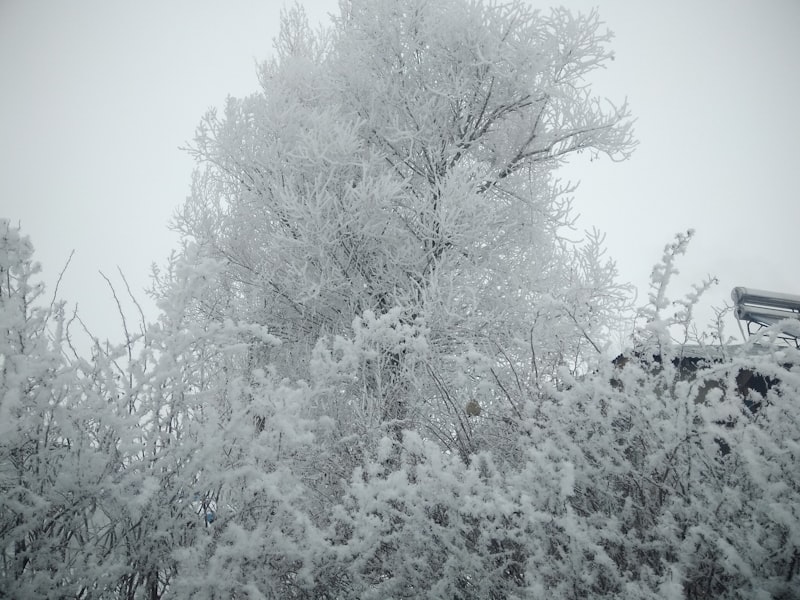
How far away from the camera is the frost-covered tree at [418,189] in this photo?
481cm

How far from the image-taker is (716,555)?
1352 millimetres

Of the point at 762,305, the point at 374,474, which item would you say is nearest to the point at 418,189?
the point at 374,474

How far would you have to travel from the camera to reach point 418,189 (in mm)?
5832

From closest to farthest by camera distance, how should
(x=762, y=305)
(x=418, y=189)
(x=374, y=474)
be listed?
(x=374, y=474)
(x=418, y=189)
(x=762, y=305)

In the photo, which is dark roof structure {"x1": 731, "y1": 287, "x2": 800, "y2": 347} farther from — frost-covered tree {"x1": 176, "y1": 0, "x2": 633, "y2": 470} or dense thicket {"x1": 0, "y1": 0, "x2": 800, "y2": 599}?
dense thicket {"x1": 0, "y1": 0, "x2": 800, "y2": 599}

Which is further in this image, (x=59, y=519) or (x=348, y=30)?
(x=348, y=30)

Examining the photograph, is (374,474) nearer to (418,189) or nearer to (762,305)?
(418,189)

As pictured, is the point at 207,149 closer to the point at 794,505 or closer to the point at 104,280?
the point at 104,280

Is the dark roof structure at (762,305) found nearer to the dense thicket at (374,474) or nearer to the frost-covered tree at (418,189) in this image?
the frost-covered tree at (418,189)

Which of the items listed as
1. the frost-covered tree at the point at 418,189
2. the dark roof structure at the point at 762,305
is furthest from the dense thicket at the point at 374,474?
the dark roof structure at the point at 762,305

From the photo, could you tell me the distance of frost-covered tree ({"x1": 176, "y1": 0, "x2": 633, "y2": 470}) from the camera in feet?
15.8

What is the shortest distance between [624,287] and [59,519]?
17.4 feet

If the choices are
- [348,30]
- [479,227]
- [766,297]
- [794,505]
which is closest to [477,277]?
[479,227]

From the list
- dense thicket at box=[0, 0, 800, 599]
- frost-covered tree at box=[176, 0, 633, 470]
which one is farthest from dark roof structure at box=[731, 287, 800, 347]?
dense thicket at box=[0, 0, 800, 599]
